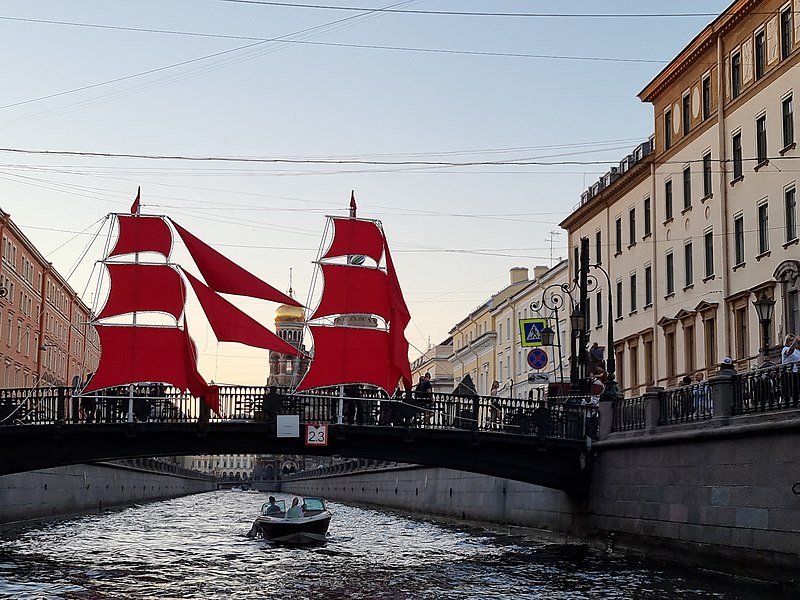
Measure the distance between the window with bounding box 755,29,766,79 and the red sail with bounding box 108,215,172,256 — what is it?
70.1 feet

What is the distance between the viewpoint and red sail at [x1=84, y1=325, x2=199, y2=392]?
36.7 metres

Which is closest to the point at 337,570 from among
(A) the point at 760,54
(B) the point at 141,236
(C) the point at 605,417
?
(C) the point at 605,417

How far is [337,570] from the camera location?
29.9 m

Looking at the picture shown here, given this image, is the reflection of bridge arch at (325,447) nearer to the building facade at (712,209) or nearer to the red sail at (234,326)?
the red sail at (234,326)

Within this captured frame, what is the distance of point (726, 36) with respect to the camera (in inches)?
1758

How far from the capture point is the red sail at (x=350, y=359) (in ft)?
126

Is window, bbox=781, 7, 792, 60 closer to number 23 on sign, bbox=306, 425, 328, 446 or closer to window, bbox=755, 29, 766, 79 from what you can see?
window, bbox=755, 29, 766, 79

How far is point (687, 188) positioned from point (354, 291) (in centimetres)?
1635

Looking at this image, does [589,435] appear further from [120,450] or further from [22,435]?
[22,435]

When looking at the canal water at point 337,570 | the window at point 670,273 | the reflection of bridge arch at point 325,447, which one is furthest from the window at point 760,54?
the canal water at point 337,570

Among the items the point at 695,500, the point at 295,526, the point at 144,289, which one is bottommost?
the point at 295,526

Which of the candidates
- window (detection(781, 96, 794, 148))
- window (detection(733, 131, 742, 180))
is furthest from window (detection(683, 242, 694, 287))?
window (detection(781, 96, 794, 148))

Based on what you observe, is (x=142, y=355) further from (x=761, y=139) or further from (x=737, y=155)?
(x=737, y=155)

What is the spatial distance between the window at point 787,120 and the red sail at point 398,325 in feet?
45.0
